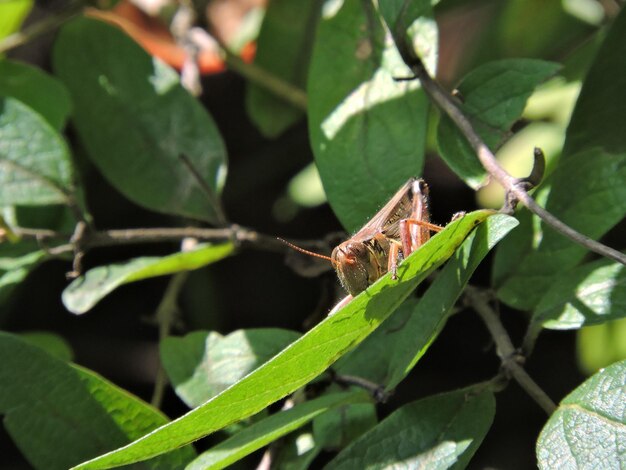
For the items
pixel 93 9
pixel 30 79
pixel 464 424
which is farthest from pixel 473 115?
pixel 93 9

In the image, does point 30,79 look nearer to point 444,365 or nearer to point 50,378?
point 50,378

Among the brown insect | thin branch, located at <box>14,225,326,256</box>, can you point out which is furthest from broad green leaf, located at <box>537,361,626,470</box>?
thin branch, located at <box>14,225,326,256</box>

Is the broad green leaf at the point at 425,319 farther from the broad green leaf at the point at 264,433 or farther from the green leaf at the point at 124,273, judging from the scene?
the green leaf at the point at 124,273

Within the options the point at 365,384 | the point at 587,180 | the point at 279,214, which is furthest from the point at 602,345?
the point at 279,214

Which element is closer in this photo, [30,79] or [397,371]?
[397,371]

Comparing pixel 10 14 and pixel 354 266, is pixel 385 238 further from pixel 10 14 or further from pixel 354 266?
pixel 10 14

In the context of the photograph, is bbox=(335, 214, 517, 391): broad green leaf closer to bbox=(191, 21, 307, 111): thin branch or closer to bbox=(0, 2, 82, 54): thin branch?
bbox=(191, 21, 307, 111): thin branch

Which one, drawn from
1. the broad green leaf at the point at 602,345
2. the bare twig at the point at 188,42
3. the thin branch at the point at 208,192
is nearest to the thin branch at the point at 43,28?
the bare twig at the point at 188,42
